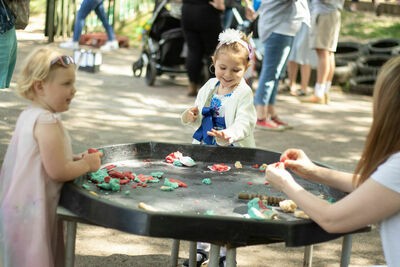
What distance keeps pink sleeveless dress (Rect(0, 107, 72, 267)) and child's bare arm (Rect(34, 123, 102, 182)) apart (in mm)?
27

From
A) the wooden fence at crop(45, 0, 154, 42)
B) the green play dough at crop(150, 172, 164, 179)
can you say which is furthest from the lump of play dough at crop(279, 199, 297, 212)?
the wooden fence at crop(45, 0, 154, 42)

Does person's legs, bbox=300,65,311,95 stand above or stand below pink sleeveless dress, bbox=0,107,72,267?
below

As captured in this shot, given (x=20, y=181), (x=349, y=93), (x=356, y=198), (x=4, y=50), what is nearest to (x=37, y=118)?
(x=20, y=181)

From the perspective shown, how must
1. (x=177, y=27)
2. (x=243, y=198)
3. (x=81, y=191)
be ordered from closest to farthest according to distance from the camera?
(x=81, y=191), (x=243, y=198), (x=177, y=27)

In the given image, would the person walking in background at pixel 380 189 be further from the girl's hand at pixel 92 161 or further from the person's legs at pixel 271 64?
the person's legs at pixel 271 64

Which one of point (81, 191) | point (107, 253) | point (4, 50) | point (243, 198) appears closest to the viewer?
point (81, 191)

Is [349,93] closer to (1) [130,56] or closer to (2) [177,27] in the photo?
(2) [177,27]

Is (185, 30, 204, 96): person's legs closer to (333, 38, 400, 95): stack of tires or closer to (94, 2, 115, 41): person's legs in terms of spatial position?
(94, 2, 115, 41): person's legs

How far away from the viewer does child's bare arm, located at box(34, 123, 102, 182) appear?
2.20 metres

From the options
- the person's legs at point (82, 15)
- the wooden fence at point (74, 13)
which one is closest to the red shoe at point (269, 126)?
the wooden fence at point (74, 13)

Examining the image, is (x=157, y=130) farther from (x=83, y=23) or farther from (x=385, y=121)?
(x=385, y=121)

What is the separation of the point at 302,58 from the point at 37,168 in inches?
272

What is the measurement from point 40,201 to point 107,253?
136 centimetres

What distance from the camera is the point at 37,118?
2.24 meters
